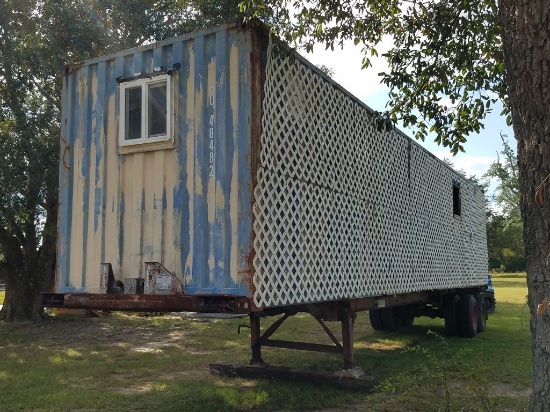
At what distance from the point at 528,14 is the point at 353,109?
3.19 m

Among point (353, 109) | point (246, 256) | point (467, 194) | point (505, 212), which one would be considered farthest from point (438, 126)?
point (505, 212)

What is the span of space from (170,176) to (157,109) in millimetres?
702

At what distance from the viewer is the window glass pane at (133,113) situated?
17.8 ft

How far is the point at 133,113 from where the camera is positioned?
216 inches

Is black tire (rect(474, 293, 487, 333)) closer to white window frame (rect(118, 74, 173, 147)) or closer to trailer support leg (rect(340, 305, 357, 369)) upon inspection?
trailer support leg (rect(340, 305, 357, 369))

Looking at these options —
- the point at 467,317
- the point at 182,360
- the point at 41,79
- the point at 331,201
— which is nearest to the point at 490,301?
the point at 467,317

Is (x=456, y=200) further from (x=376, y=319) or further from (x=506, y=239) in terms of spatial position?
(x=506, y=239)

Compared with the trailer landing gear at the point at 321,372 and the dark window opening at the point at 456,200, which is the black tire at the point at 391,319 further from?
the trailer landing gear at the point at 321,372

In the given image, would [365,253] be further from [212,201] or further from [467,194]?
[467,194]

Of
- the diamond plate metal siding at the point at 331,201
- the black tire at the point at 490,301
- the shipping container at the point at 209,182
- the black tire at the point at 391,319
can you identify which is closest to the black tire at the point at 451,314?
the black tire at the point at 391,319

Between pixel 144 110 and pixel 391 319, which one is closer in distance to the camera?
pixel 144 110

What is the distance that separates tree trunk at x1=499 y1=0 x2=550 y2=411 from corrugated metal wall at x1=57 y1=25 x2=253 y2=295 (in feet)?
7.04

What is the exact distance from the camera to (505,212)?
61094mm

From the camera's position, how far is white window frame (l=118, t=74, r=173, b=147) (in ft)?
17.1
